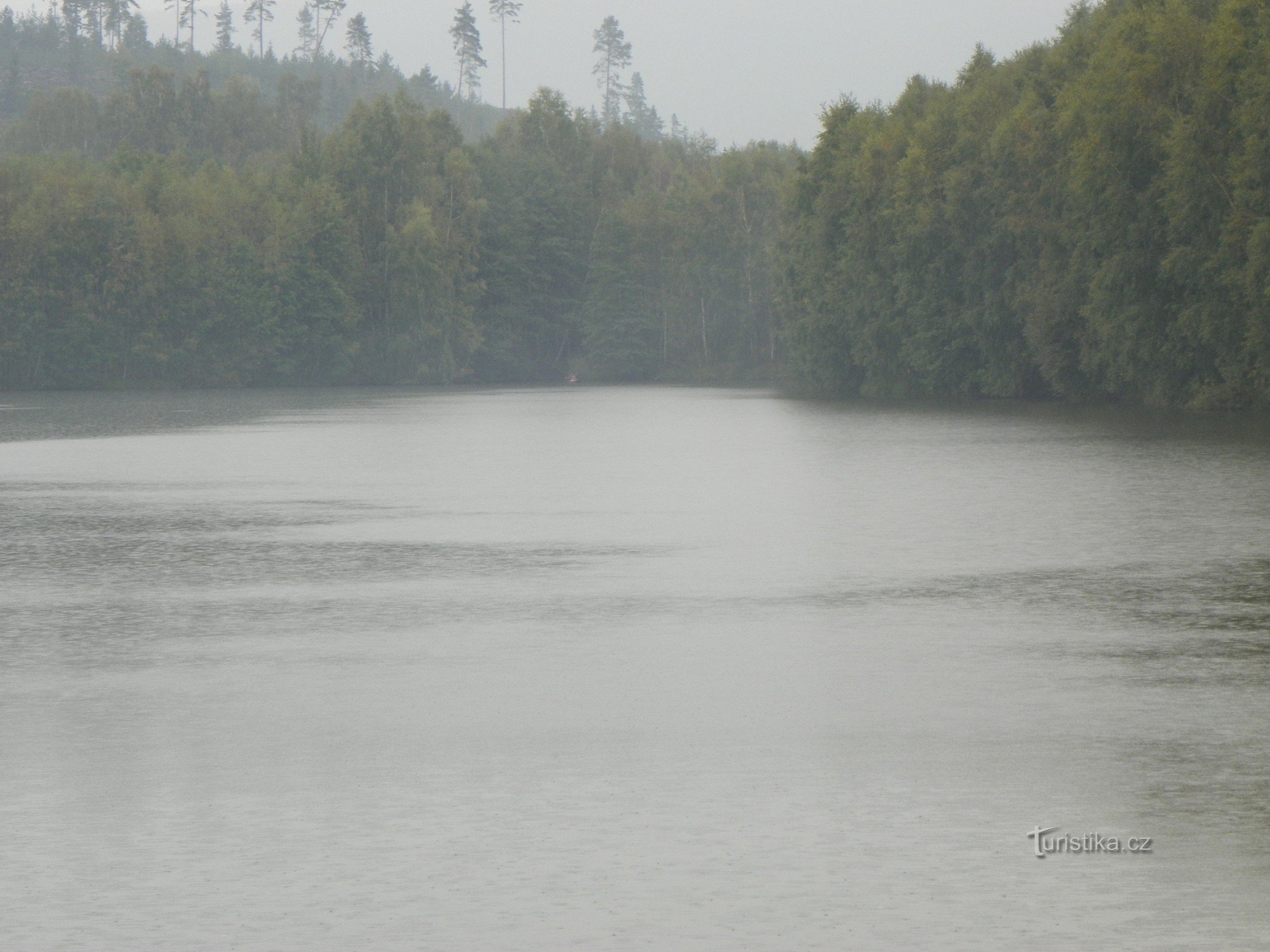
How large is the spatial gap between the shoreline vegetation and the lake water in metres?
33.5

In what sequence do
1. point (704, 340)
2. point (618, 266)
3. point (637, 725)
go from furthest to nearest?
point (618, 266)
point (704, 340)
point (637, 725)

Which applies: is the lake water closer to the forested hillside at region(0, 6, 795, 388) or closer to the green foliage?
the forested hillside at region(0, 6, 795, 388)

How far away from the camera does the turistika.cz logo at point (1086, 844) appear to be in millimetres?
7328

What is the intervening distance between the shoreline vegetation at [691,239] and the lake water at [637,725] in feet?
110

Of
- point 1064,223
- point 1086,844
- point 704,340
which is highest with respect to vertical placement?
point 1064,223

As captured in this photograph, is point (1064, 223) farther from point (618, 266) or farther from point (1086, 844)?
point (618, 266)

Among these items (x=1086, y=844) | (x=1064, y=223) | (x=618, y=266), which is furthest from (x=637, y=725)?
(x=618, y=266)

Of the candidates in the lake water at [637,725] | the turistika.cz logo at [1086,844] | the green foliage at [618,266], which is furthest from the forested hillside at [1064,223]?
the turistika.cz logo at [1086,844]

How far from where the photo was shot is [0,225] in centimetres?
10619

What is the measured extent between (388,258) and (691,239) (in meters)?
22.9

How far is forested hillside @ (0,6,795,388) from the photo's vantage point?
10762 cm

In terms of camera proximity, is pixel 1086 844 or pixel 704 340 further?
pixel 704 340

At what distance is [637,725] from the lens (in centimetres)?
1007

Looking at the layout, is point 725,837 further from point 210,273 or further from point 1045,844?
point 210,273
